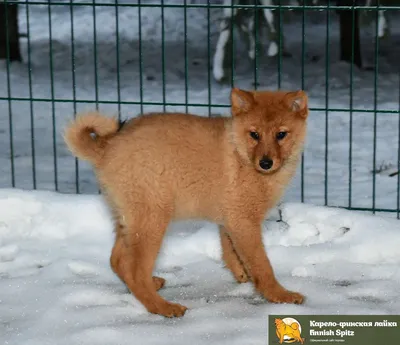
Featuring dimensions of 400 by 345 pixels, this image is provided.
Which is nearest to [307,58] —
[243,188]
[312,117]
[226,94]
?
[226,94]

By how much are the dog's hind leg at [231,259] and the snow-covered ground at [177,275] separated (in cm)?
5

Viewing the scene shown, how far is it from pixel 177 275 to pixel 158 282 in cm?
25

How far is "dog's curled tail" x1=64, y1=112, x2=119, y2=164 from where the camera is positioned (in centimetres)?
498

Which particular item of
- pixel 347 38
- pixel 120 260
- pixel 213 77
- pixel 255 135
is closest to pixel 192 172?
pixel 255 135

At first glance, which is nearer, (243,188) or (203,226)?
(243,188)

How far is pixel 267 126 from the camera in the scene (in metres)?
4.88

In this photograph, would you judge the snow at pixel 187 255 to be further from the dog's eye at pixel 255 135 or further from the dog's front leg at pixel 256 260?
the dog's eye at pixel 255 135

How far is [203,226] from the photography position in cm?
603

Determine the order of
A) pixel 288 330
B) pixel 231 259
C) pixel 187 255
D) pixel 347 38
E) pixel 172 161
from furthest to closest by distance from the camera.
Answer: pixel 347 38 → pixel 187 255 → pixel 231 259 → pixel 172 161 → pixel 288 330

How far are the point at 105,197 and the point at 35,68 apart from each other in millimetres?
8376

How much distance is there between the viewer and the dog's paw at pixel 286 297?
4910 millimetres

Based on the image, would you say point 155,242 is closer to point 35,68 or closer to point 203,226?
point 203,226

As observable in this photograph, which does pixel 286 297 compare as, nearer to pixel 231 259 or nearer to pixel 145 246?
pixel 231 259

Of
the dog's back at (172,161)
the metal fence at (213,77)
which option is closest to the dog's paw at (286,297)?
the dog's back at (172,161)
